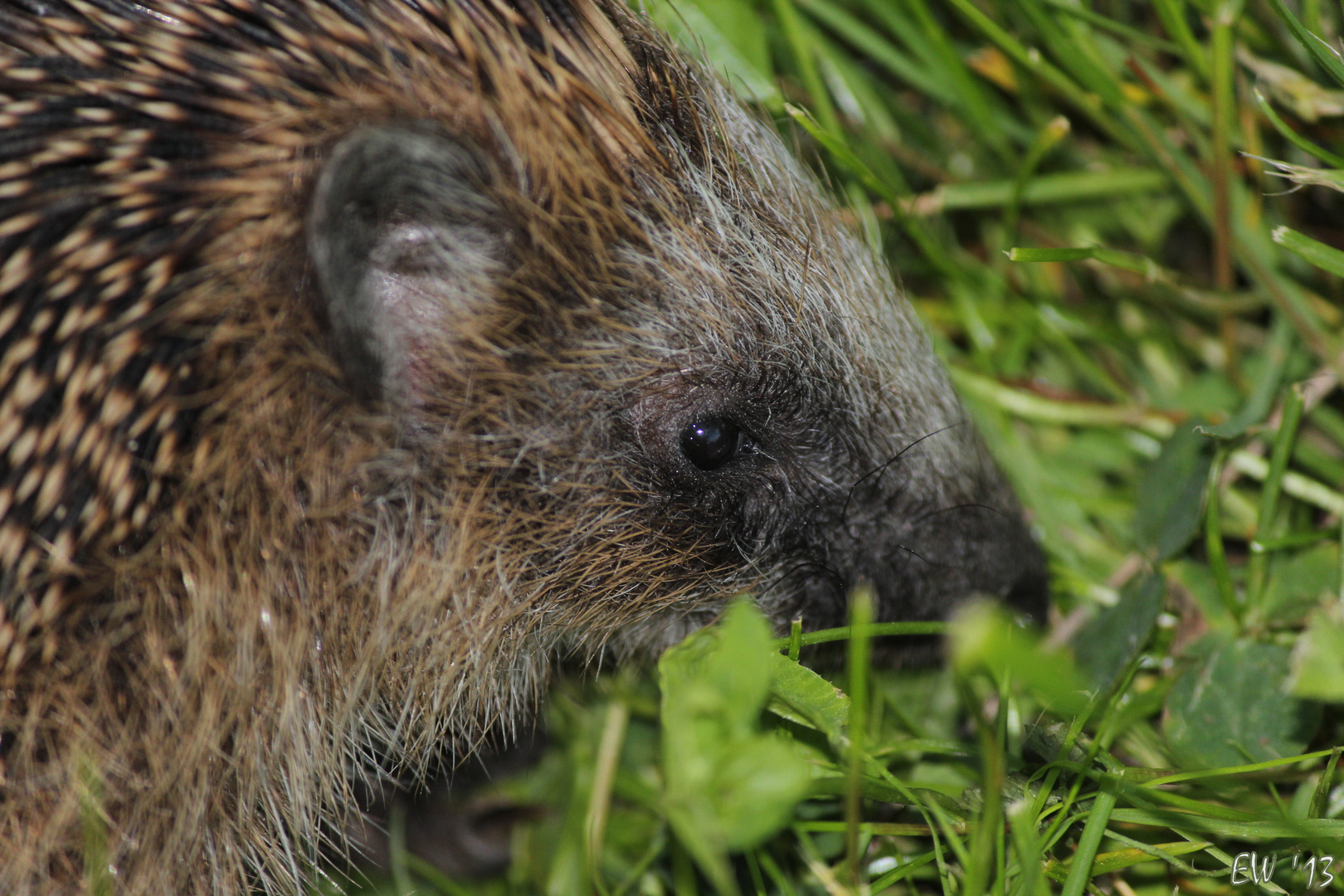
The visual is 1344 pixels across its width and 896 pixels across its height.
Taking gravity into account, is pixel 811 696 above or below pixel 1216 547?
below

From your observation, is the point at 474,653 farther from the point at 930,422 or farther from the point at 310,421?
the point at 930,422

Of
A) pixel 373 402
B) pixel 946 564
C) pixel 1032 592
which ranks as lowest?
pixel 1032 592

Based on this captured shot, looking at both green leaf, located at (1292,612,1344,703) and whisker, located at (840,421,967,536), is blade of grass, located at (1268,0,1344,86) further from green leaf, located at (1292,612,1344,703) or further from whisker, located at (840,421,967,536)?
green leaf, located at (1292,612,1344,703)

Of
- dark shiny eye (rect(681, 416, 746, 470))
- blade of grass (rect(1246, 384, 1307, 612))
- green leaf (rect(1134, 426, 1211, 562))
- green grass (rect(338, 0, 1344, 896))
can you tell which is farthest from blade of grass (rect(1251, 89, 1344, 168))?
dark shiny eye (rect(681, 416, 746, 470))

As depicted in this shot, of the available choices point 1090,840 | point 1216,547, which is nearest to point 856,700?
point 1090,840

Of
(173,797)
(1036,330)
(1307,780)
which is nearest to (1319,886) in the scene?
(1307,780)

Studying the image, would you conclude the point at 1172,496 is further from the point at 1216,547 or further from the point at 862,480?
the point at 862,480
